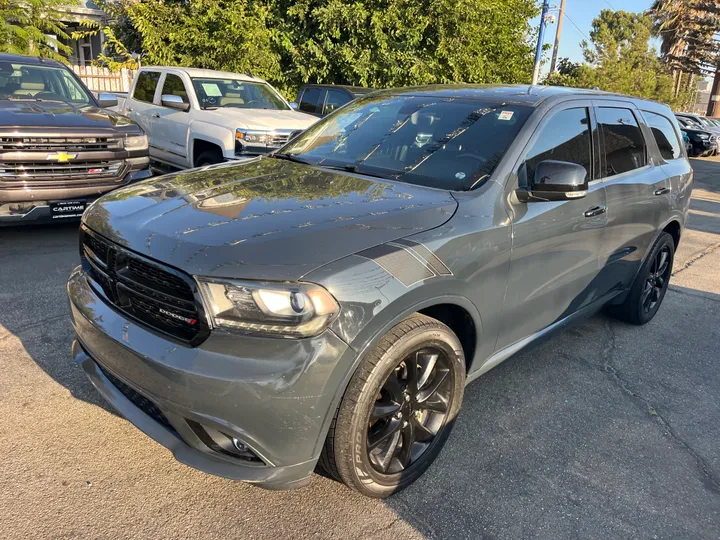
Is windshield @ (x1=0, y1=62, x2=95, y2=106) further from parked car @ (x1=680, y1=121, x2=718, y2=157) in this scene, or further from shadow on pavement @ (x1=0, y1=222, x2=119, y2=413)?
parked car @ (x1=680, y1=121, x2=718, y2=157)

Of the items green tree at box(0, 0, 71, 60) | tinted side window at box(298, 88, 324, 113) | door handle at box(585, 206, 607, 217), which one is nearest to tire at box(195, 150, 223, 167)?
tinted side window at box(298, 88, 324, 113)

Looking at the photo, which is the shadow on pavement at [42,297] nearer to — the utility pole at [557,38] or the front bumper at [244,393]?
the front bumper at [244,393]

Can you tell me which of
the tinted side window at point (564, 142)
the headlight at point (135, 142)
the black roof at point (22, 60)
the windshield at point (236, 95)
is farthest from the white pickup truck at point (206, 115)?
the tinted side window at point (564, 142)

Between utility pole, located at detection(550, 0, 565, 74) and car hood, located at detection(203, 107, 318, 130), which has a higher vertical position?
utility pole, located at detection(550, 0, 565, 74)

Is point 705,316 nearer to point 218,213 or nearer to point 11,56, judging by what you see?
point 218,213

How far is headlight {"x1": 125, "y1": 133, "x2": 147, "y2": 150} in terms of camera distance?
6.12m

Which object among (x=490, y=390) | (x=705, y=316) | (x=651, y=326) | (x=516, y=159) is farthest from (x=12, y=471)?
(x=705, y=316)

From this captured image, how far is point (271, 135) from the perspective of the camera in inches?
292

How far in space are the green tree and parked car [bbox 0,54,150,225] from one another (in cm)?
788

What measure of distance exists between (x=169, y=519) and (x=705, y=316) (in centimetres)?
493

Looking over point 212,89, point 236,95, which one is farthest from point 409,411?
point 236,95

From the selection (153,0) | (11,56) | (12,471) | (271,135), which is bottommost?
(12,471)

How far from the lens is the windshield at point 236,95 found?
8.42 meters

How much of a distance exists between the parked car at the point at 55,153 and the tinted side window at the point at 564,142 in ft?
14.4
